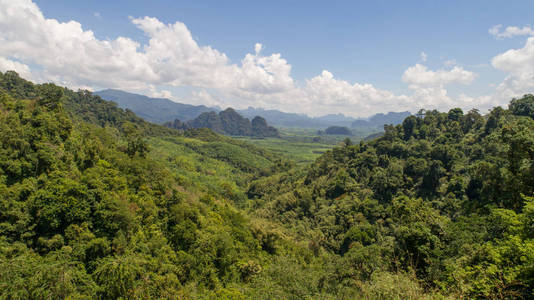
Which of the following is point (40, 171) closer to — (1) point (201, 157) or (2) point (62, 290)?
(2) point (62, 290)

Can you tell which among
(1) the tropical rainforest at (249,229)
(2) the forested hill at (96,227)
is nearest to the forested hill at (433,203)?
(1) the tropical rainforest at (249,229)

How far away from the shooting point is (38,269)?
1609 cm

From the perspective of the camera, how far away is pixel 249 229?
39188 mm

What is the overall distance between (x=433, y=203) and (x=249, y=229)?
95.7 ft

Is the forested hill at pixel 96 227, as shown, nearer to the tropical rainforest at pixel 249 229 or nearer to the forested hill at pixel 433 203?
the tropical rainforest at pixel 249 229

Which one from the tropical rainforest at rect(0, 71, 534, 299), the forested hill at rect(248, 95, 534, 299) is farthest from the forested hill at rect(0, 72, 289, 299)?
the forested hill at rect(248, 95, 534, 299)

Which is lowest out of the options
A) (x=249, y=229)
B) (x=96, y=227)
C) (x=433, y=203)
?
(x=249, y=229)

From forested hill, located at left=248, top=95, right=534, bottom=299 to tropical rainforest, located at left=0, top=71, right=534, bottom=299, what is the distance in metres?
0.18

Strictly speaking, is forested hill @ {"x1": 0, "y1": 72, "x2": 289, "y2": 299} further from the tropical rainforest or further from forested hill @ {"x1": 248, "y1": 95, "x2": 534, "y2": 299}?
forested hill @ {"x1": 248, "y1": 95, "x2": 534, "y2": 299}

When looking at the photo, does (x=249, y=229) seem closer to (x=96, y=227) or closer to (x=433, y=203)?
(x=96, y=227)

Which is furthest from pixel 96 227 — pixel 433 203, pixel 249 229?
pixel 433 203

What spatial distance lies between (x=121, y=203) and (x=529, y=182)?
35.9 meters

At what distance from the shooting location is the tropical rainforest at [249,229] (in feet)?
50.1

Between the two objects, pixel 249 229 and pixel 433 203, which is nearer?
pixel 249 229
